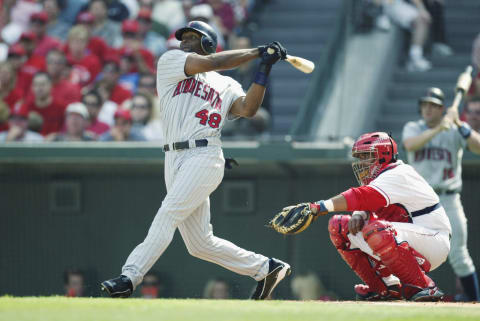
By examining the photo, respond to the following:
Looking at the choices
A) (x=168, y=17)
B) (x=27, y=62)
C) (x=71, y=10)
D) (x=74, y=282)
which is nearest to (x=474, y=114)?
(x=74, y=282)

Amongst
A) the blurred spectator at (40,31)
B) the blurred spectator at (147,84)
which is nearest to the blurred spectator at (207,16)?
the blurred spectator at (147,84)

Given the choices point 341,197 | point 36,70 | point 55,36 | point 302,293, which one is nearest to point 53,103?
point 36,70

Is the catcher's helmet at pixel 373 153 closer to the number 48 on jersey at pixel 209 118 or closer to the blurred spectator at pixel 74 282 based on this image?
the number 48 on jersey at pixel 209 118

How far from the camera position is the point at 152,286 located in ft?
29.5

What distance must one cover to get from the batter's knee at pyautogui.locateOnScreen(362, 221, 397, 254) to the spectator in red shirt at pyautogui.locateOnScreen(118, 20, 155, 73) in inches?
204

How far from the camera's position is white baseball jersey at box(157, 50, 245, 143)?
18.9 feet

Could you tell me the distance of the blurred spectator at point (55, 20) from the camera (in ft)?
38.5

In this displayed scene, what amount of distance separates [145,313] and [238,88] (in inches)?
77.2

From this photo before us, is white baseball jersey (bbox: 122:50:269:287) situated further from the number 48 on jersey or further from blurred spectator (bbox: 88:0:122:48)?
blurred spectator (bbox: 88:0:122:48)

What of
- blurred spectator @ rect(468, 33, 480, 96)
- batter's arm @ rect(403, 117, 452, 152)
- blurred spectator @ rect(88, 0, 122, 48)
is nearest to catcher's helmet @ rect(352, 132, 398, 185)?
batter's arm @ rect(403, 117, 452, 152)

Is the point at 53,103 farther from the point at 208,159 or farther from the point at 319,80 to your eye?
the point at 208,159

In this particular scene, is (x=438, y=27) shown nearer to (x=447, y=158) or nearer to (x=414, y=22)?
(x=414, y=22)

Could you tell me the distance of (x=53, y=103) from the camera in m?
9.75

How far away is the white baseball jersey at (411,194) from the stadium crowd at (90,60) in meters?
3.72
